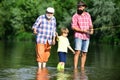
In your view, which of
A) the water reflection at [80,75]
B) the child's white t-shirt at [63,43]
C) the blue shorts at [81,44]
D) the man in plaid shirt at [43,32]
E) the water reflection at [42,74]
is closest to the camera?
the water reflection at [42,74]

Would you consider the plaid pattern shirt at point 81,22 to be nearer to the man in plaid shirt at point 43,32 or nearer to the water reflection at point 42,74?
the man in plaid shirt at point 43,32

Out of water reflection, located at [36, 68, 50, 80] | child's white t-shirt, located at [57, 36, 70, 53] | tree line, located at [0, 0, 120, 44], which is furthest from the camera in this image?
tree line, located at [0, 0, 120, 44]

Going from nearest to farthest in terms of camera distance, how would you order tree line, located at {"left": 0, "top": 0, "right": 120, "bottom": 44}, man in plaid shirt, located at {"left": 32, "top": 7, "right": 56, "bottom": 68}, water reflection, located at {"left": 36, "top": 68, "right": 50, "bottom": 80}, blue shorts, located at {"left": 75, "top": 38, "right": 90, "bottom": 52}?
water reflection, located at {"left": 36, "top": 68, "right": 50, "bottom": 80}, man in plaid shirt, located at {"left": 32, "top": 7, "right": 56, "bottom": 68}, blue shorts, located at {"left": 75, "top": 38, "right": 90, "bottom": 52}, tree line, located at {"left": 0, "top": 0, "right": 120, "bottom": 44}

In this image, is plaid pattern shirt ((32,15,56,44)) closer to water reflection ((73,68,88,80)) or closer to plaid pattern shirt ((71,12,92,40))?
plaid pattern shirt ((71,12,92,40))

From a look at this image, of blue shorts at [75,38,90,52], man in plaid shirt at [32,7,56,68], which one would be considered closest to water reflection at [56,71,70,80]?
man in plaid shirt at [32,7,56,68]

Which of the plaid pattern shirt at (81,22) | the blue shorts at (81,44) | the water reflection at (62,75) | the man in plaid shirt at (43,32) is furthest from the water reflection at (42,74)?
the plaid pattern shirt at (81,22)

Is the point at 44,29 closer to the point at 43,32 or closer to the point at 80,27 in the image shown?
the point at 43,32

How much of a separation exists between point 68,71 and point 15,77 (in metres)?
2.28

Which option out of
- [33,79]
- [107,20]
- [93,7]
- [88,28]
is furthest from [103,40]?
[33,79]

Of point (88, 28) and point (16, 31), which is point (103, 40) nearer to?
point (16, 31)

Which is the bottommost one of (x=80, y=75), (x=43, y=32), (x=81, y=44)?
(x=80, y=75)

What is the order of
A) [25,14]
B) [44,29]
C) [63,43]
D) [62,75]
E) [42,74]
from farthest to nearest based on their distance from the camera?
[25,14], [63,43], [44,29], [42,74], [62,75]

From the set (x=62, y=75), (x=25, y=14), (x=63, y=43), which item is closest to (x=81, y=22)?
(x=63, y=43)

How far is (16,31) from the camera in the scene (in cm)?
7362
